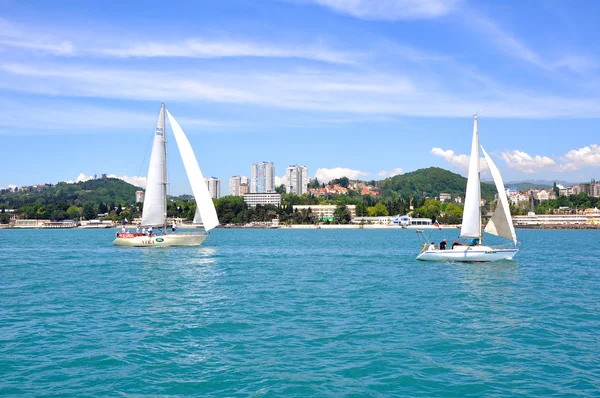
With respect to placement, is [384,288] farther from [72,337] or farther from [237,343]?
[72,337]

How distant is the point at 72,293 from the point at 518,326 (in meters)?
18.9

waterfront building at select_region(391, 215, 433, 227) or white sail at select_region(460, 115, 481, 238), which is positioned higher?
white sail at select_region(460, 115, 481, 238)

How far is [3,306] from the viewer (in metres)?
22.7

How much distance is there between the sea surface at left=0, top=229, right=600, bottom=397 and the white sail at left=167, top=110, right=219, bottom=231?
20027mm

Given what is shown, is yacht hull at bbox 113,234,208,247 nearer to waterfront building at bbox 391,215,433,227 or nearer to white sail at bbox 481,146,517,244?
white sail at bbox 481,146,517,244

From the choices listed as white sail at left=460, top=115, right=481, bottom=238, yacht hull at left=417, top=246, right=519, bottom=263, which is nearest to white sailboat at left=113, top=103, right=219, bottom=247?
yacht hull at left=417, top=246, right=519, bottom=263

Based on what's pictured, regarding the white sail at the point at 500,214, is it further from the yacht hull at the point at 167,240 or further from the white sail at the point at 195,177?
the yacht hull at the point at 167,240

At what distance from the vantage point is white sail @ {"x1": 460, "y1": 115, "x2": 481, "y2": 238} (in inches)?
1585

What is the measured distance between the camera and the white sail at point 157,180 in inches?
2078

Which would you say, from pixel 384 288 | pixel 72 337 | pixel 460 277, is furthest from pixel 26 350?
pixel 460 277

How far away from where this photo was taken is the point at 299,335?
17469 millimetres

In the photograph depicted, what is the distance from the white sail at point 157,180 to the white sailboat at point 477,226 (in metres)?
24.9

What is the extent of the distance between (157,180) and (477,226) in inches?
1130

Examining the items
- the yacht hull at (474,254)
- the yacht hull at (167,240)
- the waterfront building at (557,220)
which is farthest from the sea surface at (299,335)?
the waterfront building at (557,220)
